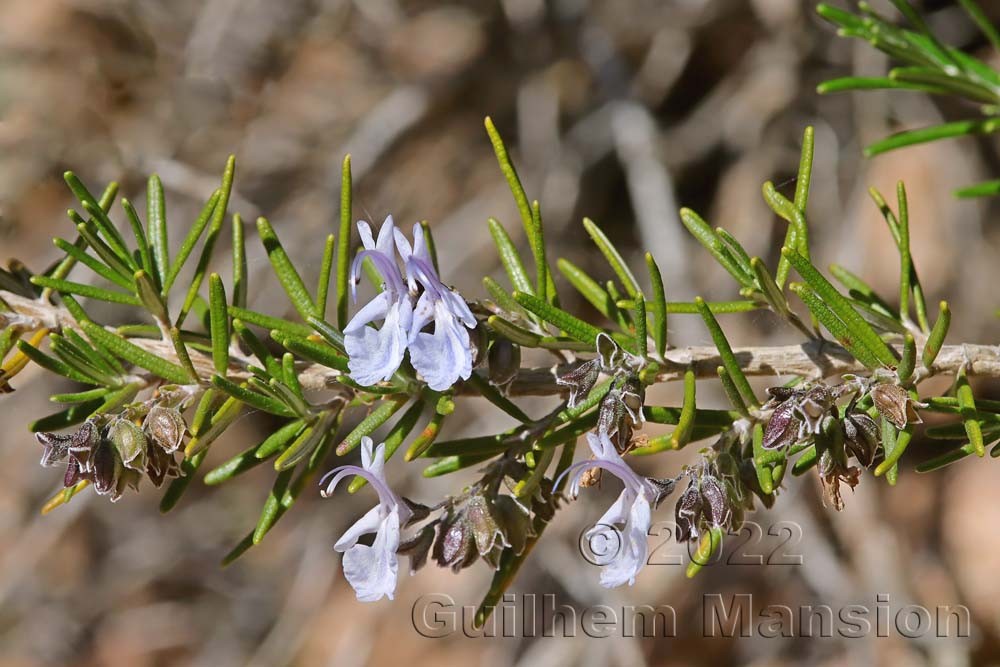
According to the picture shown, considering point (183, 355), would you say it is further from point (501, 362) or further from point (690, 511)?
point (690, 511)

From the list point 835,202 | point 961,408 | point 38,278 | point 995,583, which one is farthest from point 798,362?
point 995,583

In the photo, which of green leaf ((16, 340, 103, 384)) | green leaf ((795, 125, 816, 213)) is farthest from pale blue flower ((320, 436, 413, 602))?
green leaf ((795, 125, 816, 213))

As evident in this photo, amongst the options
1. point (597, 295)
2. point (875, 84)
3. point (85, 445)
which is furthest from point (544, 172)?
point (85, 445)

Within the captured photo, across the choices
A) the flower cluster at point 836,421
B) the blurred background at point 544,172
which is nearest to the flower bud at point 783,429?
the flower cluster at point 836,421

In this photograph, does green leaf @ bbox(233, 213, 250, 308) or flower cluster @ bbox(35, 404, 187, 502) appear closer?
flower cluster @ bbox(35, 404, 187, 502)

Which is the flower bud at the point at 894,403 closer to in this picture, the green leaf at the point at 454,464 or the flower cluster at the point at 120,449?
the green leaf at the point at 454,464

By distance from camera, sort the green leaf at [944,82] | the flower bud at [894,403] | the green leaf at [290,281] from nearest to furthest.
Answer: the flower bud at [894,403]
the green leaf at [290,281]
the green leaf at [944,82]

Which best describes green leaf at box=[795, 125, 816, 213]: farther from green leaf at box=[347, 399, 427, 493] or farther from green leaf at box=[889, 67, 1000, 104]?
green leaf at box=[347, 399, 427, 493]
